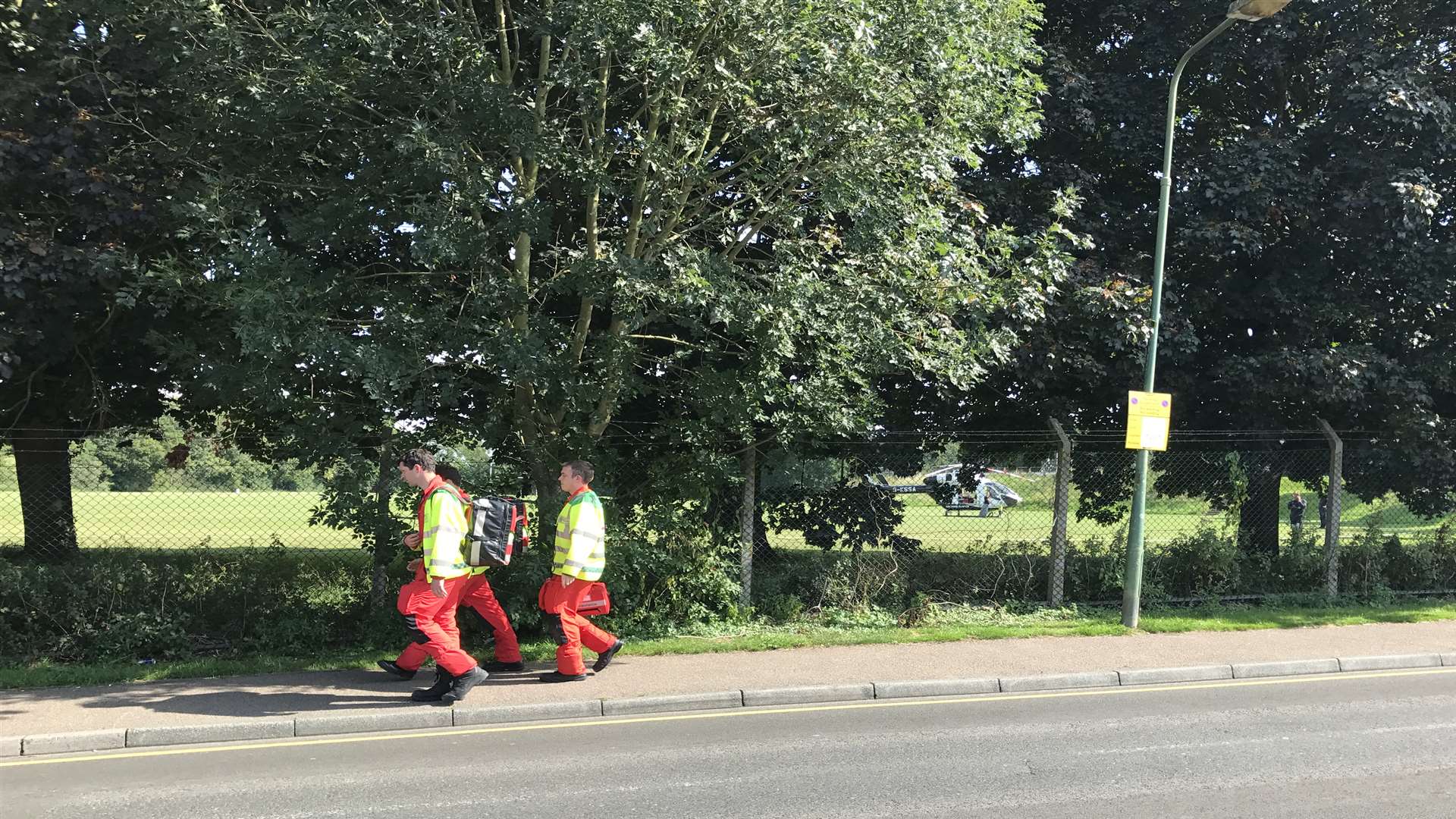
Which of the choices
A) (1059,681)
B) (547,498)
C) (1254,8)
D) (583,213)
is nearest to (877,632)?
(1059,681)

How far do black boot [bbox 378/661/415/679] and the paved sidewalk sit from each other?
73mm

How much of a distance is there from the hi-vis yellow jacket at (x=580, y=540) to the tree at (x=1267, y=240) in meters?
5.54

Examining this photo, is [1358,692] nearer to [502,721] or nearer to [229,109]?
[502,721]

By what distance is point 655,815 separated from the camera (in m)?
4.70

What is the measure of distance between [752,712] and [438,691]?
7.54 ft

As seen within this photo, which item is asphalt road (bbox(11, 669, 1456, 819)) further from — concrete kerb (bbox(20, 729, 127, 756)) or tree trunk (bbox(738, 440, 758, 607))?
tree trunk (bbox(738, 440, 758, 607))

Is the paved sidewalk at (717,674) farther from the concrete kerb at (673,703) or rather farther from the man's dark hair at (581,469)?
the man's dark hair at (581,469)

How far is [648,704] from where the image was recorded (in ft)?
22.9

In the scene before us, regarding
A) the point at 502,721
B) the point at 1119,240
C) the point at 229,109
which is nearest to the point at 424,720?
the point at 502,721

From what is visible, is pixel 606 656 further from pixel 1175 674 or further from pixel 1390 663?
pixel 1390 663

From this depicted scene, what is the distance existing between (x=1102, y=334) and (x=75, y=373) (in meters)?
11.6

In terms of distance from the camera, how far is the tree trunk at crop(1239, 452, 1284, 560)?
12.1 meters

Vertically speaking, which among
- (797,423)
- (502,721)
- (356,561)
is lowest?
(502,721)

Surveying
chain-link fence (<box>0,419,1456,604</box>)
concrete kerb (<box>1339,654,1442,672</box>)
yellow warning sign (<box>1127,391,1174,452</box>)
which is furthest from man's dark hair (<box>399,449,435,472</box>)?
concrete kerb (<box>1339,654,1442,672</box>)
